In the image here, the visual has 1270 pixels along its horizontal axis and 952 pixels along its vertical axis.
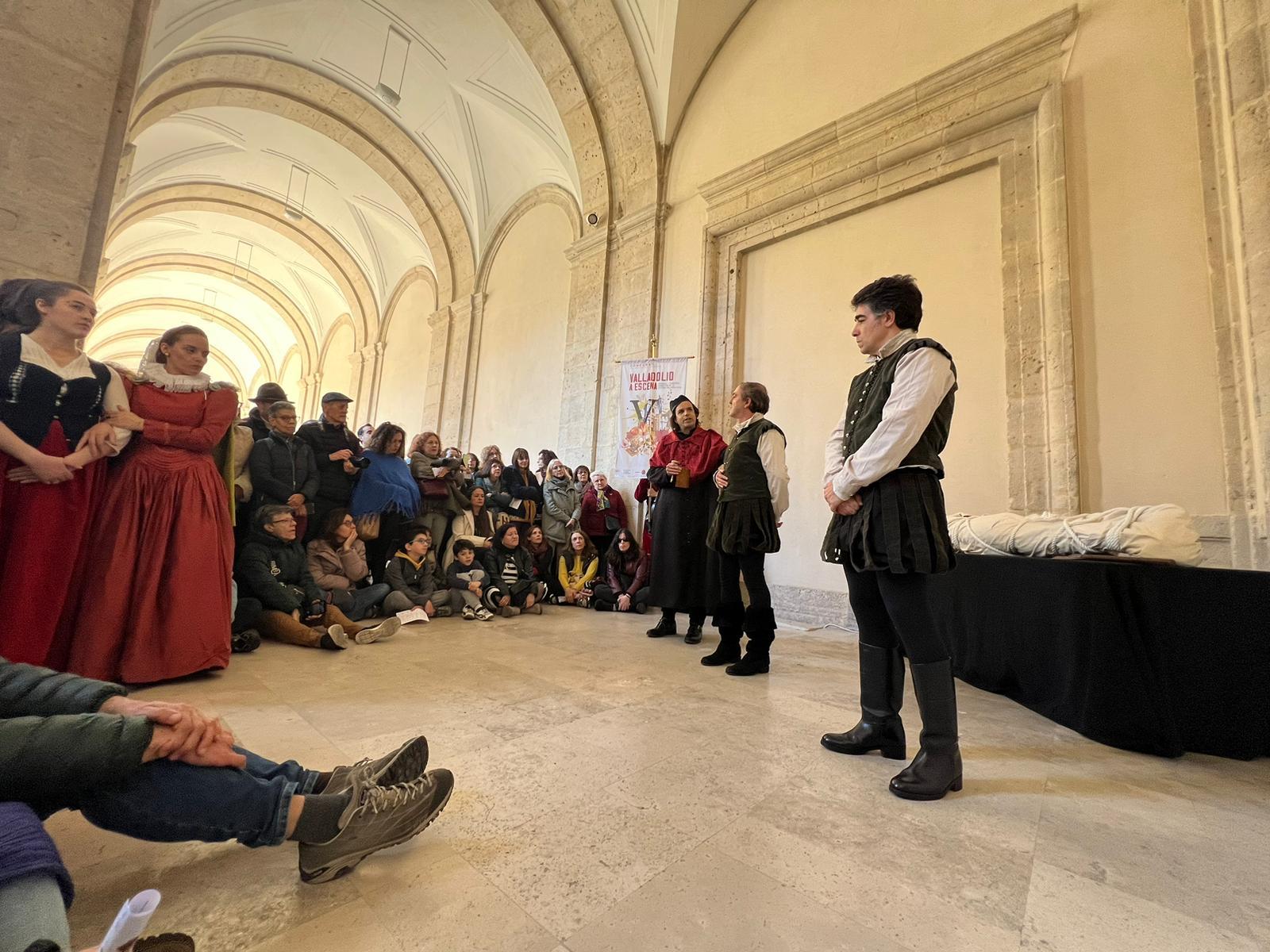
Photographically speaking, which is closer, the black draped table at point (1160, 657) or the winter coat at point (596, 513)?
the black draped table at point (1160, 657)

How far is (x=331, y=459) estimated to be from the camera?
13.3 feet

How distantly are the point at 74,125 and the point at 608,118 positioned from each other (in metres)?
6.08

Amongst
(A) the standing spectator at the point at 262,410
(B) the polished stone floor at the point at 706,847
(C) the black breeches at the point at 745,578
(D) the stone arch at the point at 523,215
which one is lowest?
(B) the polished stone floor at the point at 706,847

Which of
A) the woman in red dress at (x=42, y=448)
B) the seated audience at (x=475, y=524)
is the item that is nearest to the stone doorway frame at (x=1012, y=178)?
the seated audience at (x=475, y=524)

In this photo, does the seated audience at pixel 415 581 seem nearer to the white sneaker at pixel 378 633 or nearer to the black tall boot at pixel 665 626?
the white sneaker at pixel 378 633

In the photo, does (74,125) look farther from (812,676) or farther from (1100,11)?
(1100,11)

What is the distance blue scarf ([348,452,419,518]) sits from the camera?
4.25 metres

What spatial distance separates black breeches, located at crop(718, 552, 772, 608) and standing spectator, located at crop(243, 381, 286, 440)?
10.4ft

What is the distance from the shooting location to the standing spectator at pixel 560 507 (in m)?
5.77

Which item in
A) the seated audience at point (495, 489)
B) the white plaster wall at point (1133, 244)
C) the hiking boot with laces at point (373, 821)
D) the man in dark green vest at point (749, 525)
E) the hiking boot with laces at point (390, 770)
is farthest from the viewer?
the seated audience at point (495, 489)

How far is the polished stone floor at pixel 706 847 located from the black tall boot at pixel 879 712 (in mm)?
61

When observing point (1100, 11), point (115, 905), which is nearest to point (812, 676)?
point (115, 905)

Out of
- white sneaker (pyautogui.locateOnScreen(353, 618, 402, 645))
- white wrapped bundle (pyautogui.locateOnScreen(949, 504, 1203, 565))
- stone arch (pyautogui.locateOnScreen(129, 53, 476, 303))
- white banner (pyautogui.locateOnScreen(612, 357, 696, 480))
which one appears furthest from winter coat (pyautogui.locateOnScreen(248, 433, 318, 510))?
stone arch (pyautogui.locateOnScreen(129, 53, 476, 303))

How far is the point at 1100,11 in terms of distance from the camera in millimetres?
4062
